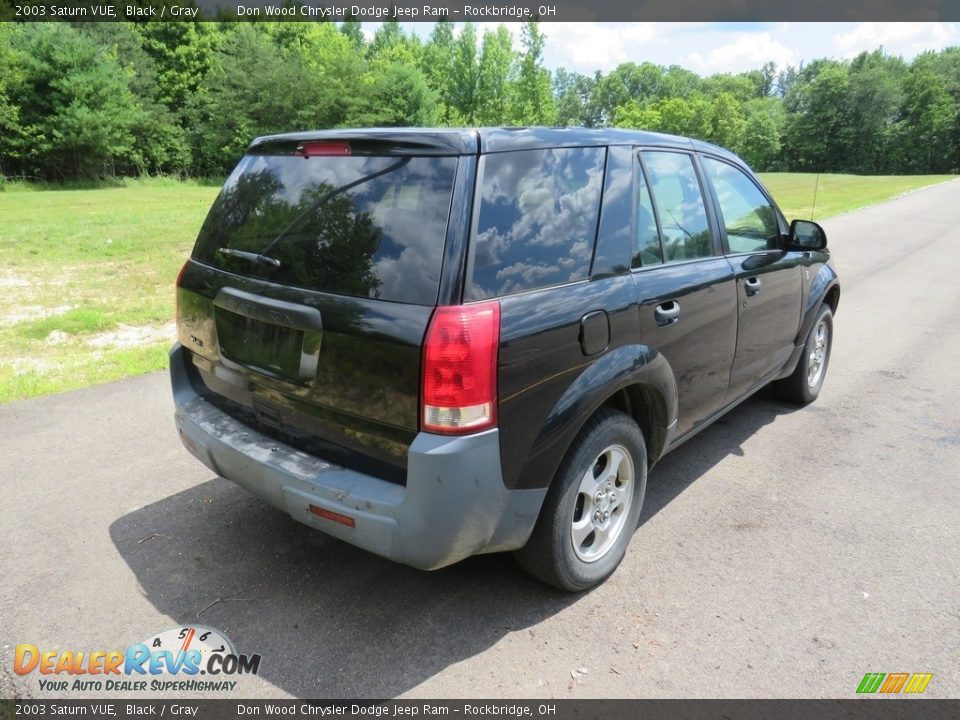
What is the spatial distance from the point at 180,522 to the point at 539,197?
8.20 ft

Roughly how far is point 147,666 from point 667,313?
268cm

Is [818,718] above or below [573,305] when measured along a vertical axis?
below

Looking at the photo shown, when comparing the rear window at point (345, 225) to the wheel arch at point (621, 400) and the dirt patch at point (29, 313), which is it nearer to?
Result: the wheel arch at point (621, 400)

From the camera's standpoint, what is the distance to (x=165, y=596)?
2926mm

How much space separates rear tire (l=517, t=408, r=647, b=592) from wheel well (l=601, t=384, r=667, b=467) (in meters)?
0.13

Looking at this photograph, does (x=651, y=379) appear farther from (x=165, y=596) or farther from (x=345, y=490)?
(x=165, y=596)

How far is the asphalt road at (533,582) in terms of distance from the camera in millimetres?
2545

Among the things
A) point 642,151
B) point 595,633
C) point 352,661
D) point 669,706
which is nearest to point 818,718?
point 669,706

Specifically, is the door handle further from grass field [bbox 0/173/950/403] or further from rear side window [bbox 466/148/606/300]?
grass field [bbox 0/173/950/403]

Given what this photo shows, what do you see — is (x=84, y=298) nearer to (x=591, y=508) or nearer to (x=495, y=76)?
(x=591, y=508)

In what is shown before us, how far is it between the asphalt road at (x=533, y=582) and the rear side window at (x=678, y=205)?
1432 mm

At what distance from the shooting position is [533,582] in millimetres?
3080

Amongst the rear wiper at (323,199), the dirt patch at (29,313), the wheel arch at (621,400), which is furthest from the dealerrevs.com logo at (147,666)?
the dirt patch at (29,313)

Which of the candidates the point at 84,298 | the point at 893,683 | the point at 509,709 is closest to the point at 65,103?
the point at 84,298
